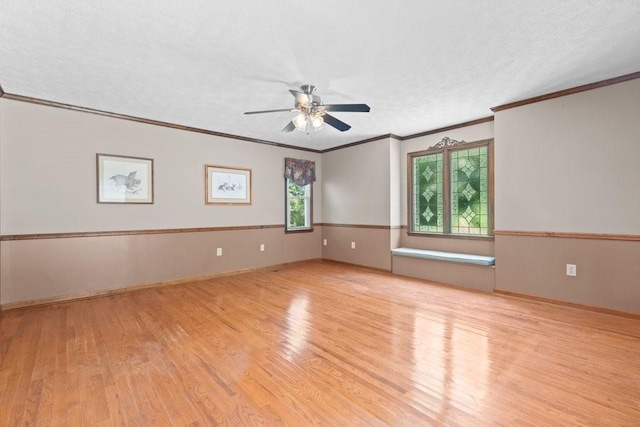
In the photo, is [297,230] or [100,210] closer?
[100,210]

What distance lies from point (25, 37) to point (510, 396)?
429 centimetres

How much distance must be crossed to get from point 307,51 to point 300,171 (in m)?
3.69

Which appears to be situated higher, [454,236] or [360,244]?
[454,236]

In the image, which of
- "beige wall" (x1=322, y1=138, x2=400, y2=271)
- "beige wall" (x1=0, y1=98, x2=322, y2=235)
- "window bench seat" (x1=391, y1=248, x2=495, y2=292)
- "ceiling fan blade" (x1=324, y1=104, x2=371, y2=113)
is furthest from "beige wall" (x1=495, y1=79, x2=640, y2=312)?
"beige wall" (x1=0, y1=98, x2=322, y2=235)

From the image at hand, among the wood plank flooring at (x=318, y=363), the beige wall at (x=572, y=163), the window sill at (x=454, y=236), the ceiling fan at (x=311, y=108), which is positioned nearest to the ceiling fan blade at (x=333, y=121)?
the ceiling fan at (x=311, y=108)

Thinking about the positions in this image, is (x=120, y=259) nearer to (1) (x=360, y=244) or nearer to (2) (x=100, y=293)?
(2) (x=100, y=293)

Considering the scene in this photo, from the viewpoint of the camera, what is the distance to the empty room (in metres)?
1.89

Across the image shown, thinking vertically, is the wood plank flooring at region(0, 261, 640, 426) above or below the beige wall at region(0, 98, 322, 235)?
below

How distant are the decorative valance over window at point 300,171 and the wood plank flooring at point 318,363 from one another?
3.00m

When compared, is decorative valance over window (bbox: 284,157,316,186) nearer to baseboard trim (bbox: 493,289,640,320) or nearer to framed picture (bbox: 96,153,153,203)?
Answer: framed picture (bbox: 96,153,153,203)

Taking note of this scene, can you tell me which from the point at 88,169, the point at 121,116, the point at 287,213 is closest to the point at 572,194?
the point at 287,213

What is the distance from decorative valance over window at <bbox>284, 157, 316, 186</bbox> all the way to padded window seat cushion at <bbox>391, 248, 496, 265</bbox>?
7.72 ft

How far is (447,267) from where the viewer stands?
174 inches

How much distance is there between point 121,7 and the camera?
1.94m
